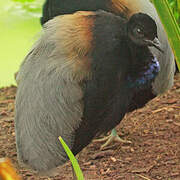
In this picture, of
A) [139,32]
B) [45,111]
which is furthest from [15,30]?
[139,32]

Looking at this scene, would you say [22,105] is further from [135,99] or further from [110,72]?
[135,99]

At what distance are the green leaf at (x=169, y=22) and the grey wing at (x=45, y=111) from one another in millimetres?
508

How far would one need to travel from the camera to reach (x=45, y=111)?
5.10 ft

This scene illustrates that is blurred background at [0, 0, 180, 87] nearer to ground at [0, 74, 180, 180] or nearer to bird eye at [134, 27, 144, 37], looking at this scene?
ground at [0, 74, 180, 180]

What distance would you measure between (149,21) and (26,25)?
2212mm

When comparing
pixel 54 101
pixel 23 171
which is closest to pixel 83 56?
pixel 54 101

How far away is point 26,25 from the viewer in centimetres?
351

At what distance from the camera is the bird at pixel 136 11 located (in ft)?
5.67

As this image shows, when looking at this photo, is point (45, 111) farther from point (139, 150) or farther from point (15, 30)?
point (15, 30)

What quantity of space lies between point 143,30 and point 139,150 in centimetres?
70

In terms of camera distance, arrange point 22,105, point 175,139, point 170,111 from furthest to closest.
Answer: point 170,111 → point 175,139 → point 22,105

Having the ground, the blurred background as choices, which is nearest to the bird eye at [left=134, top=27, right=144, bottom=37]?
Result: the ground

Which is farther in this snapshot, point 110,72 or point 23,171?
point 23,171

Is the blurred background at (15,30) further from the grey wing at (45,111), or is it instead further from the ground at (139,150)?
the grey wing at (45,111)
